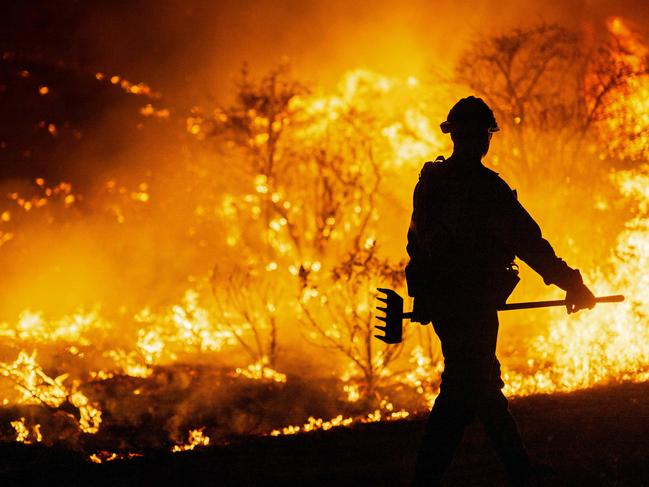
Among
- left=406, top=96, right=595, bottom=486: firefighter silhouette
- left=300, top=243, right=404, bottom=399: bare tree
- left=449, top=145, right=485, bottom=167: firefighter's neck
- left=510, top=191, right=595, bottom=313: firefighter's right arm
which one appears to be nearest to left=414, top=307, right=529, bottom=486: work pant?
left=406, top=96, right=595, bottom=486: firefighter silhouette

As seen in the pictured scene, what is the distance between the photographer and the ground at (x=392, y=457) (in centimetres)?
432

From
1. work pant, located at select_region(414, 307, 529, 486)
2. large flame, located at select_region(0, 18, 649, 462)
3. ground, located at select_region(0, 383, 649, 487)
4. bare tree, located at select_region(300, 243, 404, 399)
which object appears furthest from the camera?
bare tree, located at select_region(300, 243, 404, 399)

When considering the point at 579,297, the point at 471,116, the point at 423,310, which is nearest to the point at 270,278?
the point at 423,310

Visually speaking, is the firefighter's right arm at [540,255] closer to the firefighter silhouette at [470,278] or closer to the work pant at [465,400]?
the firefighter silhouette at [470,278]

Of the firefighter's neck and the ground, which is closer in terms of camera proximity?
the firefighter's neck

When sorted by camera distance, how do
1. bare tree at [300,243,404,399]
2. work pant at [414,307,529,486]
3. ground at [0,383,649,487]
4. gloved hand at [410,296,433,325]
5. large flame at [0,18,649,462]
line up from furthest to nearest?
bare tree at [300,243,404,399] < large flame at [0,18,649,462] < ground at [0,383,649,487] < gloved hand at [410,296,433,325] < work pant at [414,307,529,486]

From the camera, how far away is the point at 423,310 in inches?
141

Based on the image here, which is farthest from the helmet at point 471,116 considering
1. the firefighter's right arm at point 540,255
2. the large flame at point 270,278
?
the large flame at point 270,278

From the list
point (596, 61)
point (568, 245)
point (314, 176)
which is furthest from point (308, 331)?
point (596, 61)

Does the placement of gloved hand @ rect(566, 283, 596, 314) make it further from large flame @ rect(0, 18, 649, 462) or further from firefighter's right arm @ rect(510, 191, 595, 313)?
large flame @ rect(0, 18, 649, 462)

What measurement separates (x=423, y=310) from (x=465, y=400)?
437mm

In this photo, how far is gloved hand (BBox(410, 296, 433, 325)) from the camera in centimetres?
357

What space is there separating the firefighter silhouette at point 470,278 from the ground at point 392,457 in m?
0.83

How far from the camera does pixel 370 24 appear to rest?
14.1m
